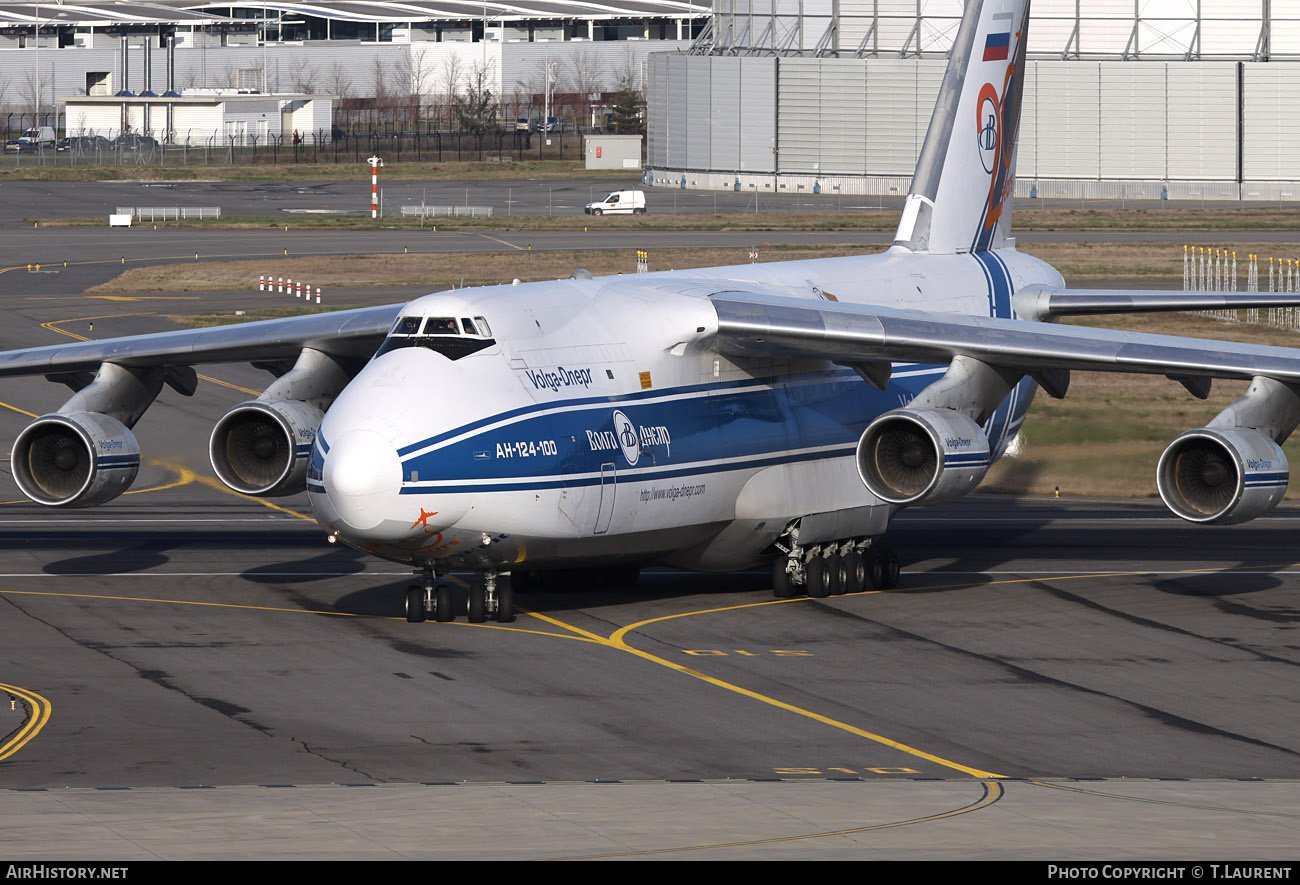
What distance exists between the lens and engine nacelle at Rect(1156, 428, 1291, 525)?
1057 inches

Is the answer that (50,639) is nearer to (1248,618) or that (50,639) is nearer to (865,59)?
(1248,618)

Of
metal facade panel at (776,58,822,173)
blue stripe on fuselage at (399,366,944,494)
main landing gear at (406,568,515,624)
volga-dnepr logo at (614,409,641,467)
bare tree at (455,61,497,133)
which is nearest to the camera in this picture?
blue stripe on fuselage at (399,366,944,494)

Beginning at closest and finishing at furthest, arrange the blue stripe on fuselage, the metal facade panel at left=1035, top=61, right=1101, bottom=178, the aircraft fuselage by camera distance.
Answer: the aircraft fuselage < the blue stripe on fuselage < the metal facade panel at left=1035, top=61, right=1101, bottom=178

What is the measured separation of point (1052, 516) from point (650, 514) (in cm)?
1509

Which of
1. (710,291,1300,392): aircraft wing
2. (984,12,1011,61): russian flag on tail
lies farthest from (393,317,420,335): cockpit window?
(984,12,1011,61): russian flag on tail

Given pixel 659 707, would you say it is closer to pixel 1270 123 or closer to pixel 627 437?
pixel 627 437

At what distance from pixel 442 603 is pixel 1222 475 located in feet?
37.5

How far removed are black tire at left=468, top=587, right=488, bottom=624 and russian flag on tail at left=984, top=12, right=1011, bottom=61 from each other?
16656 mm

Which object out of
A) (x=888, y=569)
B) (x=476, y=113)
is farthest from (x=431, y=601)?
(x=476, y=113)

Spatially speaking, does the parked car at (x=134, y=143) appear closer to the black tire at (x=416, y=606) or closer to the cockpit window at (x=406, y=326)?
the black tire at (x=416, y=606)

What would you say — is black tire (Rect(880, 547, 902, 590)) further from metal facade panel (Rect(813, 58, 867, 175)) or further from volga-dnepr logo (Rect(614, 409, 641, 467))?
metal facade panel (Rect(813, 58, 867, 175))

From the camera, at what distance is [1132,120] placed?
4557 inches

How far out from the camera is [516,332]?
90.0ft

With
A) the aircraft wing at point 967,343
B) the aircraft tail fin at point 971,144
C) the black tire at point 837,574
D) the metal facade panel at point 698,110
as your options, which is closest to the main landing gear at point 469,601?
the aircraft wing at point 967,343
